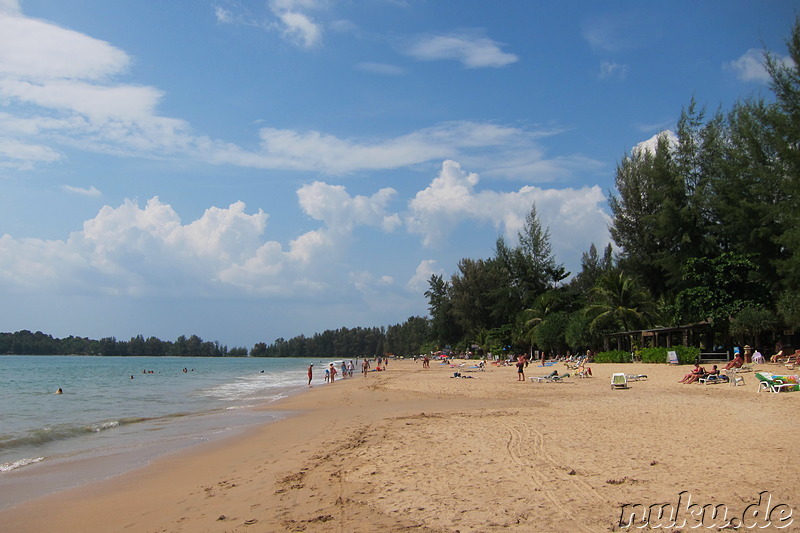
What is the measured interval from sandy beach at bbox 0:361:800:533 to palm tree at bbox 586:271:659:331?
25.2 meters

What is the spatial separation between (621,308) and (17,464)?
35219mm

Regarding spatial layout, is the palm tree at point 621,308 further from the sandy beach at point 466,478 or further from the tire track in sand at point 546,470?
the tire track in sand at point 546,470

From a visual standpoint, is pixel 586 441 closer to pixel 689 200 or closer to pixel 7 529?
pixel 7 529

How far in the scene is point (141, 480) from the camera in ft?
29.0

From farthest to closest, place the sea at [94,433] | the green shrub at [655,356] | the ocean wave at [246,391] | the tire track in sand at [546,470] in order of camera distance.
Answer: the ocean wave at [246,391], the green shrub at [655,356], the sea at [94,433], the tire track in sand at [546,470]

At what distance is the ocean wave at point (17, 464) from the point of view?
34.1 ft

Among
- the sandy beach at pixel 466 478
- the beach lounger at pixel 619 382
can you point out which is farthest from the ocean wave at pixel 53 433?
the beach lounger at pixel 619 382

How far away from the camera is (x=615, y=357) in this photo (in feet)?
112

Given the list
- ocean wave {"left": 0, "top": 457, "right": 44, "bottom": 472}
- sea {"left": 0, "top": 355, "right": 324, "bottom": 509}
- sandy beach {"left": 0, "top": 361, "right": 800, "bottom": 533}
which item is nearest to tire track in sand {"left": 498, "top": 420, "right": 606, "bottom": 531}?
sandy beach {"left": 0, "top": 361, "right": 800, "bottom": 533}

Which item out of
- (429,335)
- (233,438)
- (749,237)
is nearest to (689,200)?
(749,237)

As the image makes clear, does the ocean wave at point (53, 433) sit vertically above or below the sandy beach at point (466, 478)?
below

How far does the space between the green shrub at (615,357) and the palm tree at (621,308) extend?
350cm

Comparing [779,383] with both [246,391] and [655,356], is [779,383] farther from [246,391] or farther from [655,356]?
[246,391]

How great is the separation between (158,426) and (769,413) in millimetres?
15772
